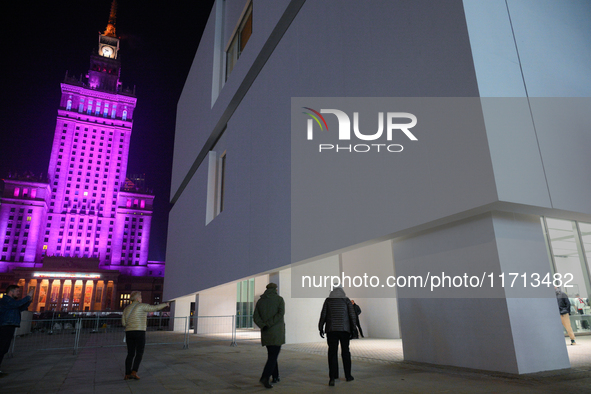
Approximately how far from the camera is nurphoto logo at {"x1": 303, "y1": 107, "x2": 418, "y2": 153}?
680cm

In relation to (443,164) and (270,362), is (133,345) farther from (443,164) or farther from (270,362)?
(443,164)

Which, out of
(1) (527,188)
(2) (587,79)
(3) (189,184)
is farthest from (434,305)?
(3) (189,184)

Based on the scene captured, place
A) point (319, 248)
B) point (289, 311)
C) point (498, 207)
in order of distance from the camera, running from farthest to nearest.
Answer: point (289, 311)
point (319, 248)
point (498, 207)

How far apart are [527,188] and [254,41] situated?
1180 cm

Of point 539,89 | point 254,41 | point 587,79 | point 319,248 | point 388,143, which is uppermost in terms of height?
point 254,41

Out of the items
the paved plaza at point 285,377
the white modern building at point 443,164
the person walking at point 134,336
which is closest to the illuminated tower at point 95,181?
the white modern building at point 443,164

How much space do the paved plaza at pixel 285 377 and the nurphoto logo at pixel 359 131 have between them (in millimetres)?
3981

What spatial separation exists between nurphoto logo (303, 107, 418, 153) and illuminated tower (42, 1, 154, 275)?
8017 centimetres

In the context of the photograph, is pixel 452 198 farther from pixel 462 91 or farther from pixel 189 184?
pixel 189 184

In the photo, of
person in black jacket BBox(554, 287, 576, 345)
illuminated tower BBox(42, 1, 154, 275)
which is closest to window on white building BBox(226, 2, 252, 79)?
person in black jacket BBox(554, 287, 576, 345)

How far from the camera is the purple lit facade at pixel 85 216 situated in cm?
7038

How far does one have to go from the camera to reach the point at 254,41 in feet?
46.3

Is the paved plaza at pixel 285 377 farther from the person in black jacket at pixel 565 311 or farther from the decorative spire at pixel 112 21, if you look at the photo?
the decorative spire at pixel 112 21

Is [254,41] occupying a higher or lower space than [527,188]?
higher
